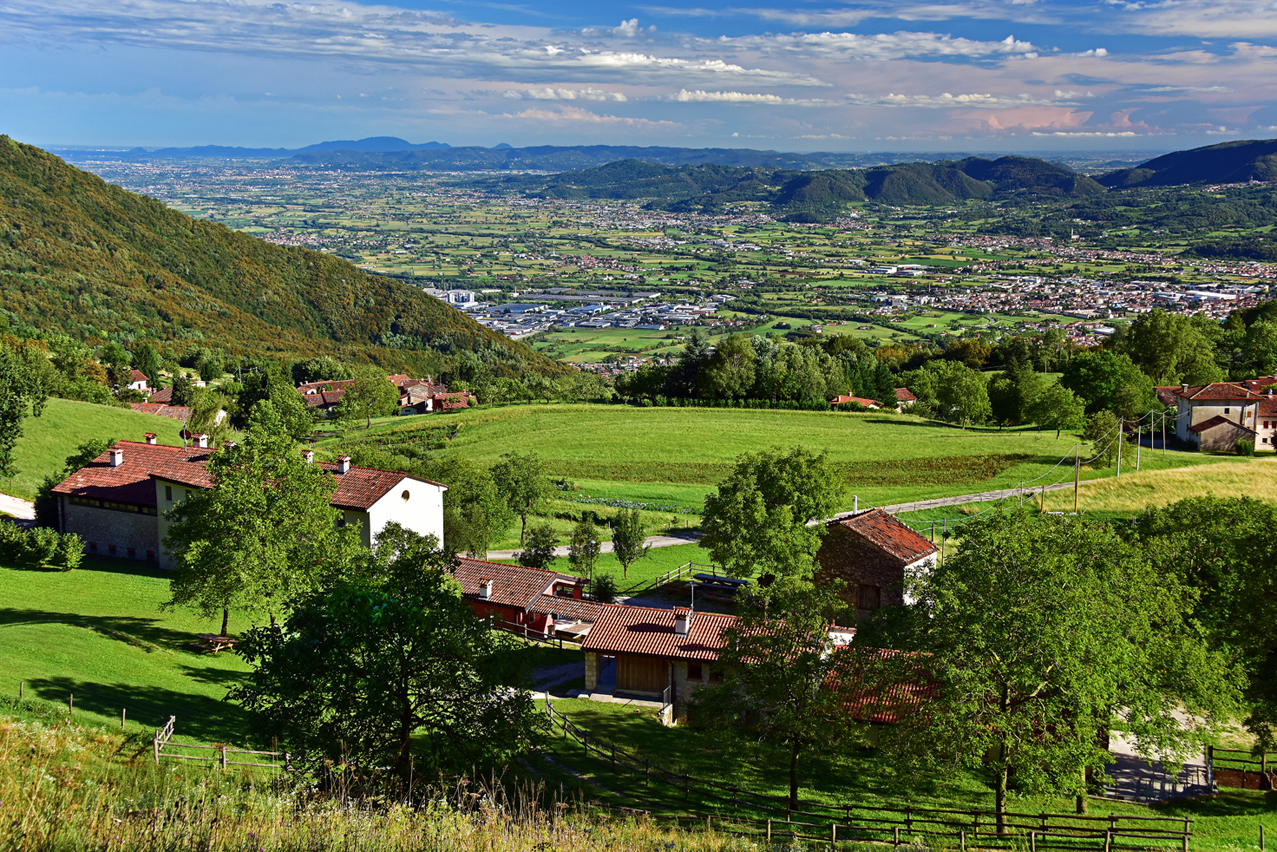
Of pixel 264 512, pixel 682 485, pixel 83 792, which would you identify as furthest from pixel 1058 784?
pixel 682 485

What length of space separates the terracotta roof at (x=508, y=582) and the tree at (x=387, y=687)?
64.8 ft

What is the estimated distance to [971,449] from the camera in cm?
7481

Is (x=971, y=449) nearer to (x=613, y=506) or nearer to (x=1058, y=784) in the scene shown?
(x=613, y=506)

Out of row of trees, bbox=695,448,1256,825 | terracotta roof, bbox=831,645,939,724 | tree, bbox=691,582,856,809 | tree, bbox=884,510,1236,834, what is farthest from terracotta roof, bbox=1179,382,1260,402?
tree, bbox=691,582,856,809

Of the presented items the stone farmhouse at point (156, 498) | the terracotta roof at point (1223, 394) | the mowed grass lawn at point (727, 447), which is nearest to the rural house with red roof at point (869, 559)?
the stone farmhouse at point (156, 498)

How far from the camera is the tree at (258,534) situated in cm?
2822

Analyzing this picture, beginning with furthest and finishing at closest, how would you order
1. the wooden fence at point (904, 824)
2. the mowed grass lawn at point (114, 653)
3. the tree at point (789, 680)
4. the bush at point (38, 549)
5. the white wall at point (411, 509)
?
the white wall at point (411, 509) < the bush at point (38, 549) < the mowed grass lawn at point (114, 653) < the tree at point (789, 680) < the wooden fence at point (904, 824)

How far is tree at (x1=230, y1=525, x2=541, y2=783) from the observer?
17984 millimetres

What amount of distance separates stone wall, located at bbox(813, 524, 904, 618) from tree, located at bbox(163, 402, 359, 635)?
19.6 m

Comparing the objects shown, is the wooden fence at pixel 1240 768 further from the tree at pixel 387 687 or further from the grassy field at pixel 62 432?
the grassy field at pixel 62 432

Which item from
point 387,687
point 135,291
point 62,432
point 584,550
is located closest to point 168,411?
point 62,432

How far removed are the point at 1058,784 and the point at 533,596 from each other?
78.4 ft

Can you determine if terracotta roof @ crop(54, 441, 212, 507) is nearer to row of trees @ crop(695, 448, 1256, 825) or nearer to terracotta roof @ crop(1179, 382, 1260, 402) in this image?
row of trees @ crop(695, 448, 1256, 825)

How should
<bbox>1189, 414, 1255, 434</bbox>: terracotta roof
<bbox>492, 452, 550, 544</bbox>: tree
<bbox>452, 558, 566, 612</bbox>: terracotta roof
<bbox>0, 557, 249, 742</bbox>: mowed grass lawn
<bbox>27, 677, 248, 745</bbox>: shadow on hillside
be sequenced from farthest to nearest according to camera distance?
<bbox>1189, 414, 1255, 434</bbox>: terracotta roof, <bbox>492, 452, 550, 544</bbox>: tree, <bbox>452, 558, 566, 612</bbox>: terracotta roof, <bbox>0, 557, 249, 742</bbox>: mowed grass lawn, <bbox>27, 677, 248, 745</bbox>: shadow on hillside
